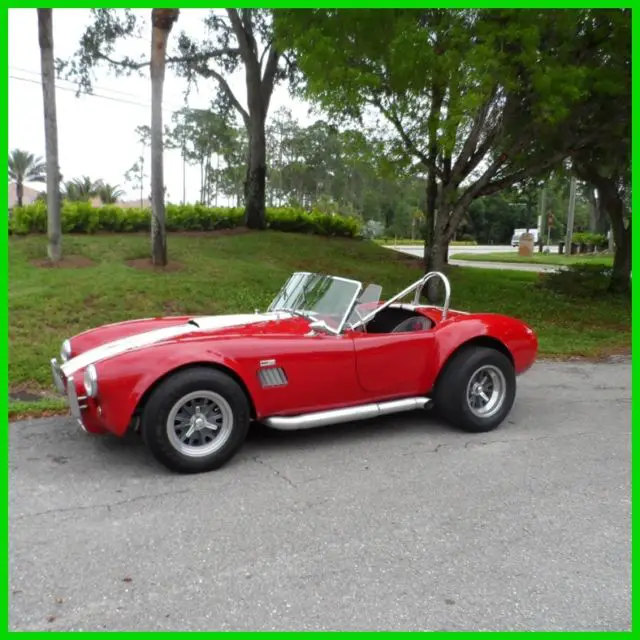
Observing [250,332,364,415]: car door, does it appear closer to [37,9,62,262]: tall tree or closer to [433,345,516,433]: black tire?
[433,345,516,433]: black tire

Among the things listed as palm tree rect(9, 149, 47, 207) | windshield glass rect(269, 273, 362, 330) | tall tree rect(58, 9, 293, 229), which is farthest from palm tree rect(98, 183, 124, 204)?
windshield glass rect(269, 273, 362, 330)

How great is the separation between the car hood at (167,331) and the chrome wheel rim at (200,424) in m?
0.44

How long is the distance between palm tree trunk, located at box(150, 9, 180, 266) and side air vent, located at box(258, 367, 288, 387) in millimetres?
9335

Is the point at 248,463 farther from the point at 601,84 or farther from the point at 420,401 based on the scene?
the point at 601,84

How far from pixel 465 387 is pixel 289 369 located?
155 cm

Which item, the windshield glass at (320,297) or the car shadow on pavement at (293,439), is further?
the windshield glass at (320,297)

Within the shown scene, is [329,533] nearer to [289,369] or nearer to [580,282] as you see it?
[289,369]

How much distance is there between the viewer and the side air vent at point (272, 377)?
4270mm

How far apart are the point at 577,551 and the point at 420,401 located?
1885mm

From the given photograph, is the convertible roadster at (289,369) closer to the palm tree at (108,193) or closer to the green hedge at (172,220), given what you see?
the green hedge at (172,220)

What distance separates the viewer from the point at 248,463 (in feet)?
14.3

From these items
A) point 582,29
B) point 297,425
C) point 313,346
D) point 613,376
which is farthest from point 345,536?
point 582,29

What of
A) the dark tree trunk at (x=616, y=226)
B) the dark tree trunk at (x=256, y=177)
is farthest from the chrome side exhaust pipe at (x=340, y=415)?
the dark tree trunk at (x=256, y=177)

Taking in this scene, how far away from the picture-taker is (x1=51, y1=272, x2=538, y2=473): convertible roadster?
3969 millimetres
